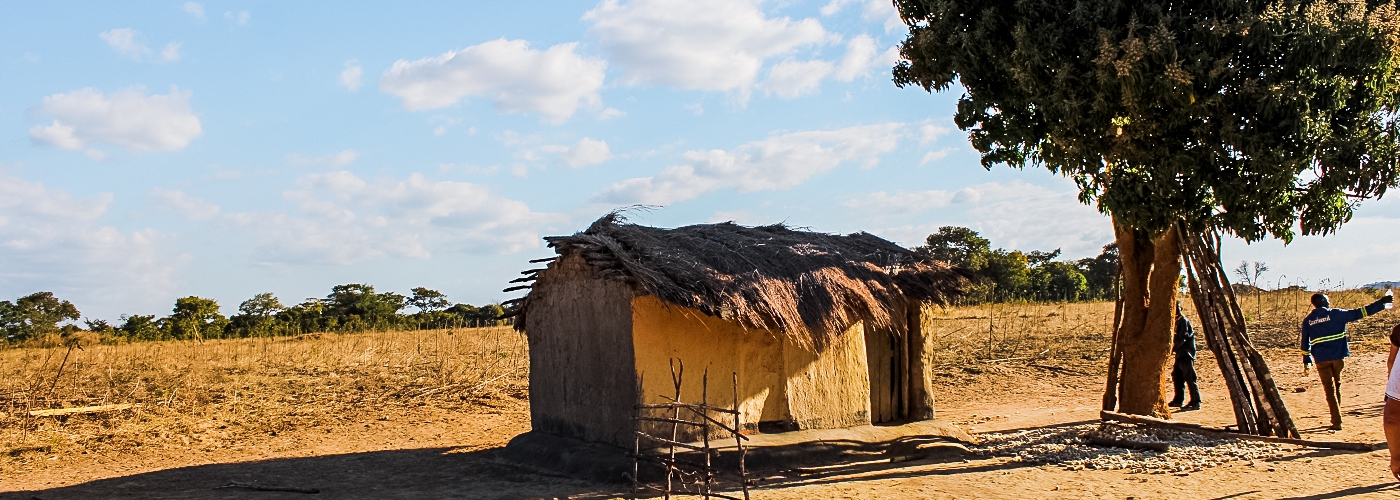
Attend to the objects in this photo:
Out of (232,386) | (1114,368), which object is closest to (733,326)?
(1114,368)

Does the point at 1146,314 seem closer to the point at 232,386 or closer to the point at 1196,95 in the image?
the point at 1196,95

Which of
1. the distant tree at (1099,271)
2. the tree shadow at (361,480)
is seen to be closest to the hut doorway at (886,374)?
the tree shadow at (361,480)

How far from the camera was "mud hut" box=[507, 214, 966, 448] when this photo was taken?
29.4 feet

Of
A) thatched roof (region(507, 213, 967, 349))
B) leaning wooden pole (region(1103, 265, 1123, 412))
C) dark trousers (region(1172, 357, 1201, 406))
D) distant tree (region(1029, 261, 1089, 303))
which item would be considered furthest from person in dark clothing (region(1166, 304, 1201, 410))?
distant tree (region(1029, 261, 1089, 303))

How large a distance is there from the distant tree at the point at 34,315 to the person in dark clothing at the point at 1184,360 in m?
27.7

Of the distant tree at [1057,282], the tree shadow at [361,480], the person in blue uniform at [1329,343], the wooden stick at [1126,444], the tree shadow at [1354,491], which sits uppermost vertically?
the distant tree at [1057,282]

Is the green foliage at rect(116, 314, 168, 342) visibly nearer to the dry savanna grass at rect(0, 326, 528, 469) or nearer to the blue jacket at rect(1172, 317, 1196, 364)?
the dry savanna grass at rect(0, 326, 528, 469)

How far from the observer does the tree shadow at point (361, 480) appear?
8.73 m

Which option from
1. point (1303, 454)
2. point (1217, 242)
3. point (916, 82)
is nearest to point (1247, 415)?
point (1303, 454)

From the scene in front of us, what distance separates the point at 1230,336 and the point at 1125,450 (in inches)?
72.6

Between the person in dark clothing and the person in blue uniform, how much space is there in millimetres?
1757

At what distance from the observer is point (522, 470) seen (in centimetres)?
995

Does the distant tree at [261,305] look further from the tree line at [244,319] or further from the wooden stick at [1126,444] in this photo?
the wooden stick at [1126,444]

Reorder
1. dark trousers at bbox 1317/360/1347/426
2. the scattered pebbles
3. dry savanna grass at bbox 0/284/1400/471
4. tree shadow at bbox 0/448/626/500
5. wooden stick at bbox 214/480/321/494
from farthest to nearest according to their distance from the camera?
dry savanna grass at bbox 0/284/1400/471
dark trousers at bbox 1317/360/1347/426
the scattered pebbles
wooden stick at bbox 214/480/321/494
tree shadow at bbox 0/448/626/500
